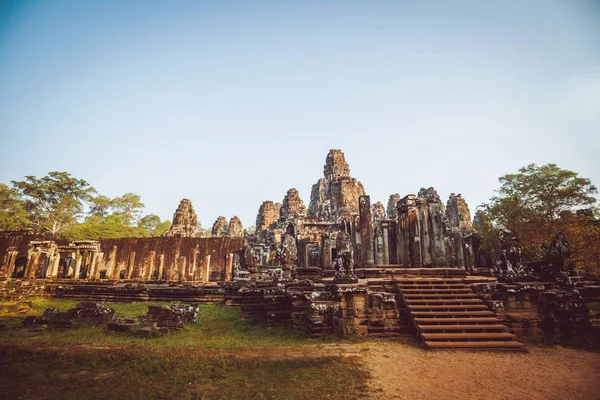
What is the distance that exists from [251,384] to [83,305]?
26.7ft

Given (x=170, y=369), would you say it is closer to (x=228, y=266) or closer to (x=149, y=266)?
(x=228, y=266)

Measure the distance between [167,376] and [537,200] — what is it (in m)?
23.3

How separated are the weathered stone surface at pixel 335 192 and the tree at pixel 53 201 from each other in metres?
29.9

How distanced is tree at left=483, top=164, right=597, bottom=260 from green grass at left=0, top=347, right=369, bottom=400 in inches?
699

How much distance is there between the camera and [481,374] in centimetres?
473

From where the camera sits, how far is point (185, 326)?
8695 millimetres

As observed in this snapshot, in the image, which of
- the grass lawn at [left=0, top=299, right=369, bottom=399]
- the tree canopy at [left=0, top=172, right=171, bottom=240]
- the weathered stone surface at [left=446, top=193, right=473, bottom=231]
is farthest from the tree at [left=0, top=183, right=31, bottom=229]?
the weathered stone surface at [left=446, top=193, right=473, bottom=231]

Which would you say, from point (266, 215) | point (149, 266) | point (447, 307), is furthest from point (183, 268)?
point (266, 215)

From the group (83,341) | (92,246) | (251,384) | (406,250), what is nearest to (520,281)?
(406,250)

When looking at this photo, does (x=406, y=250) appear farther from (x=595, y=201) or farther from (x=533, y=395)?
(x=595, y=201)

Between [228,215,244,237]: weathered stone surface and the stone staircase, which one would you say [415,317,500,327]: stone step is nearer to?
the stone staircase

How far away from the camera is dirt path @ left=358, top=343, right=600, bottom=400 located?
4.16m

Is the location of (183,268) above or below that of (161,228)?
below

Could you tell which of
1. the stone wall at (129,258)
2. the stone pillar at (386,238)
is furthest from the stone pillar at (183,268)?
the stone pillar at (386,238)
